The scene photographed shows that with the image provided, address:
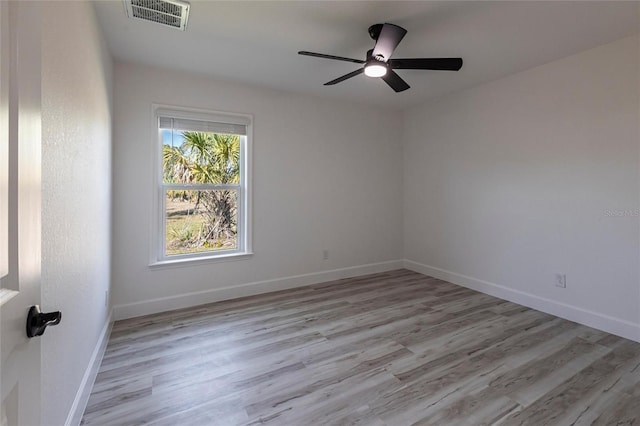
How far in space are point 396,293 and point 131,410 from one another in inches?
113

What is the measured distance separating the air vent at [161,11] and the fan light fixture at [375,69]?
1379mm

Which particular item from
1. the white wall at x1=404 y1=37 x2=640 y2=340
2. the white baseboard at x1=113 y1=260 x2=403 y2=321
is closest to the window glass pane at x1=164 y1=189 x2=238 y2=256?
the white baseboard at x1=113 y1=260 x2=403 y2=321

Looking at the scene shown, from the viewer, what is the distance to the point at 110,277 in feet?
9.35

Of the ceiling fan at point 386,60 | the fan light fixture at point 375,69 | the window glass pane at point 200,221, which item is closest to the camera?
the ceiling fan at point 386,60

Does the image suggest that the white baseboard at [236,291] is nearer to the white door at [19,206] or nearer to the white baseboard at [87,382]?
the white baseboard at [87,382]

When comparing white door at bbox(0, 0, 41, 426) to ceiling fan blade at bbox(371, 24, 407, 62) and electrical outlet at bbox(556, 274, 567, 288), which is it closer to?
ceiling fan blade at bbox(371, 24, 407, 62)

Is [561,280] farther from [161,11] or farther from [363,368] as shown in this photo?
[161,11]

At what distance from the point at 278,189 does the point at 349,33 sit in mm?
1959

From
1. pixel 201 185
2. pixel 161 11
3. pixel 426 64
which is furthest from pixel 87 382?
pixel 426 64

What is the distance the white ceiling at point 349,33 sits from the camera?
2.15 m

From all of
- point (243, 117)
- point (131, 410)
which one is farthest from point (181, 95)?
point (131, 410)

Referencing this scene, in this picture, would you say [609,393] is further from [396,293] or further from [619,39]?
[619,39]

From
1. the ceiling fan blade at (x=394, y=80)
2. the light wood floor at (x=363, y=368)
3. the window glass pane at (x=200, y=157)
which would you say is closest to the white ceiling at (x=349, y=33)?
the ceiling fan blade at (x=394, y=80)

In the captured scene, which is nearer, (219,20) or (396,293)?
(219,20)
